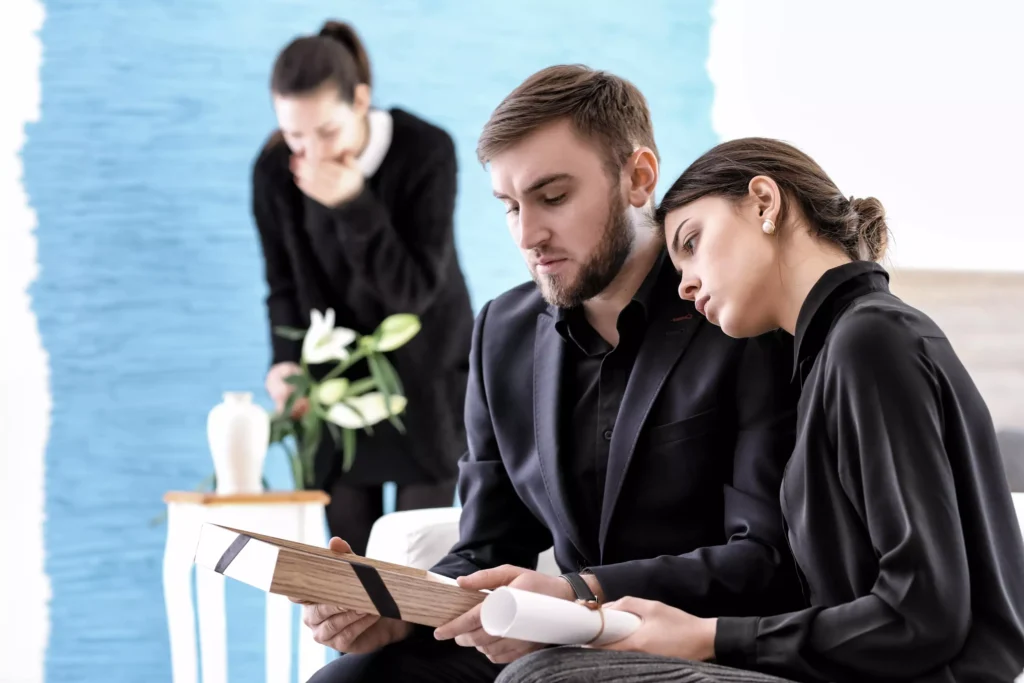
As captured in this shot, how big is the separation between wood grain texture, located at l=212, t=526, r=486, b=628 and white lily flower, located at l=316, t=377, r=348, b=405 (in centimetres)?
234

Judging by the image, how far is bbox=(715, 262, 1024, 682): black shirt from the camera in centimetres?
107

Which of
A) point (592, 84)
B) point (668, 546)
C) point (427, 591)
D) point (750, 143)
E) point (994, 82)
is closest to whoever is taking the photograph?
point (427, 591)

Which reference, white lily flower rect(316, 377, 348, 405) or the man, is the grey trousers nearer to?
the man

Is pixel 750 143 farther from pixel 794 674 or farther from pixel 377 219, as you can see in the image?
pixel 377 219

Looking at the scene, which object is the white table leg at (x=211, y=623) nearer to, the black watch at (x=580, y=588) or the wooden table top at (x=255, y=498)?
the wooden table top at (x=255, y=498)

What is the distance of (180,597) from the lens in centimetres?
314

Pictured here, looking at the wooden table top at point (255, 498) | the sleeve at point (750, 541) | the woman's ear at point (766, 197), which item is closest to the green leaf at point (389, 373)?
the wooden table top at point (255, 498)

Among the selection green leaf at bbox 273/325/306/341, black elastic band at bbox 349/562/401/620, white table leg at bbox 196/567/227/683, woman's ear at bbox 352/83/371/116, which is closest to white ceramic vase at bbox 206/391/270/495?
white table leg at bbox 196/567/227/683

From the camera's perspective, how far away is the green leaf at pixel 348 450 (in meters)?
3.57

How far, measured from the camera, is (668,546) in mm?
1586

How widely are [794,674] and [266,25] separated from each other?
10.6 ft

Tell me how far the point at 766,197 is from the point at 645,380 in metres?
0.35

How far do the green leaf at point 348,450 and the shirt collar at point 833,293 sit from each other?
8.00 feet

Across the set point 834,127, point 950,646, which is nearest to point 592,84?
point 950,646
